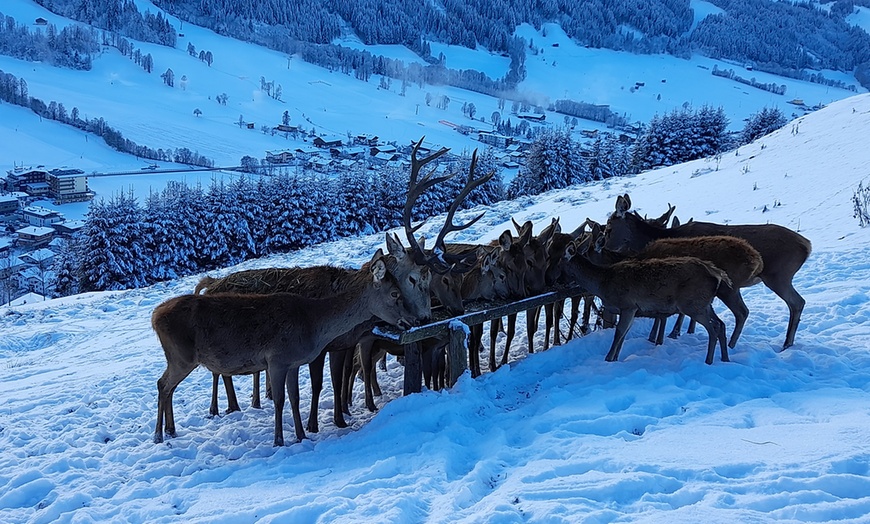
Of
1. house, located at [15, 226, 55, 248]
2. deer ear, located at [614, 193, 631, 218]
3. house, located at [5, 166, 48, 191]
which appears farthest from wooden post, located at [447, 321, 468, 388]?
house, located at [5, 166, 48, 191]

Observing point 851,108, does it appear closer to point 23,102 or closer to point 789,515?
point 789,515

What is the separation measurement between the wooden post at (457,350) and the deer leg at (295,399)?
2070 mm

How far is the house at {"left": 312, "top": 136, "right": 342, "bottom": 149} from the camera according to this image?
131275 mm

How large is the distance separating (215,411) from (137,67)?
7195 inches

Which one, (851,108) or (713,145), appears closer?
(851,108)

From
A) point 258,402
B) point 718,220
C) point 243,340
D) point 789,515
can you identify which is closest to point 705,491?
point 789,515

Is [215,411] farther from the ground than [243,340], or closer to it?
closer to it

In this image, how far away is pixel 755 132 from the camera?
5003 centimetres

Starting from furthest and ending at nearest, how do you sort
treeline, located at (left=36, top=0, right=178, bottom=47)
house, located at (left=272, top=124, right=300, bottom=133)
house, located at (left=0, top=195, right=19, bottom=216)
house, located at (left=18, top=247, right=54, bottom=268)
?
treeline, located at (left=36, top=0, right=178, bottom=47) < house, located at (left=272, top=124, right=300, bottom=133) < house, located at (left=0, top=195, right=19, bottom=216) < house, located at (left=18, top=247, right=54, bottom=268)

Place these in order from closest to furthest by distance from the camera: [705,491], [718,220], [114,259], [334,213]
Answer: [705,491] < [718,220] < [114,259] < [334,213]

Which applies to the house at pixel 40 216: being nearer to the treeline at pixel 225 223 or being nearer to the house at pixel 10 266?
the house at pixel 10 266

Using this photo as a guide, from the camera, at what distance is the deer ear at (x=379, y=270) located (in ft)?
28.5

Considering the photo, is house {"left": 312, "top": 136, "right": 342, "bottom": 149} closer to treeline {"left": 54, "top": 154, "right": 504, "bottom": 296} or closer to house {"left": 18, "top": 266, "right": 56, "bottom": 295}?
house {"left": 18, "top": 266, "right": 56, "bottom": 295}

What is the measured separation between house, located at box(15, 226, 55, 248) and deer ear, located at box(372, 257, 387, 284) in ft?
→ 250
